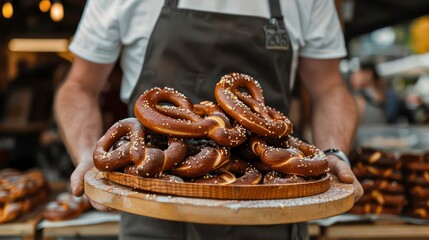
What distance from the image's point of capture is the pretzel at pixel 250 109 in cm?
126

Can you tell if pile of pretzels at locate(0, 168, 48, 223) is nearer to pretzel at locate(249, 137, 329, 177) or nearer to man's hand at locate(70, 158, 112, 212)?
man's hand at locate(70, 158, 112, 212)

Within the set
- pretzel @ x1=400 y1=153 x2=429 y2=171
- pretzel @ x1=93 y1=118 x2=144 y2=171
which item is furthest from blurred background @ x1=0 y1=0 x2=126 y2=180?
pretzel @ x1=93 y1=118 x2=144 y2=171

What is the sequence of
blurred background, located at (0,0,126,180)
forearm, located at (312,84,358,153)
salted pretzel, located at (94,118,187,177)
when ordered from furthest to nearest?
1. blurred background, located at (0,0,126,180)
2. forearm, located at (312,84,358,153)
3. salted pretzel, located at (94,118,187,177)

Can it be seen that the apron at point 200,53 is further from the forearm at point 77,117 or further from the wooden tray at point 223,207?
the wooden tray at point 223,207

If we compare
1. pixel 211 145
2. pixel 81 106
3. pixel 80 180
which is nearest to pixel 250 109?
pixel 211 145

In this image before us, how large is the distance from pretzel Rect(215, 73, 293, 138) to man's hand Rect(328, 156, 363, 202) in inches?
8.2

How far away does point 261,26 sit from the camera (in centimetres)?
172

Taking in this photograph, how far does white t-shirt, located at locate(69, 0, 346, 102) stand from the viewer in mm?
1703

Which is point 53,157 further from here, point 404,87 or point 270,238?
point 404,87

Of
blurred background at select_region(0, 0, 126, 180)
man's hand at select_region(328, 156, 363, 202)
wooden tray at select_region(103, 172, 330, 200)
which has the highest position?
wooden tray at select_region(103, 172, 330, 200)

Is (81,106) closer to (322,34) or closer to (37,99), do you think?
(322,34)

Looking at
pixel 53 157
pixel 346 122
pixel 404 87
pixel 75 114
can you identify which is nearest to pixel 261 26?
pixel 346 122

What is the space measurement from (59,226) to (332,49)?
1764 mm

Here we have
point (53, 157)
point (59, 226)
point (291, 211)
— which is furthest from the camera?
point (53, 157)
